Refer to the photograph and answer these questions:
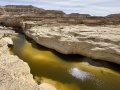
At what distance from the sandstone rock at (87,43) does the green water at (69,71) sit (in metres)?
0.75

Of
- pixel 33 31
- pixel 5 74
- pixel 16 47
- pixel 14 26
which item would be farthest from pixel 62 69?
pixel 14 26

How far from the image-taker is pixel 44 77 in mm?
15047

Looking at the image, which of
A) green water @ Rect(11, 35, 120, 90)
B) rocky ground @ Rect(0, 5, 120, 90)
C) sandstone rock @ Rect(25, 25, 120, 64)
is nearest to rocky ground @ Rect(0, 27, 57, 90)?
rocky ground @ Rect(0, 5, 120, 90)

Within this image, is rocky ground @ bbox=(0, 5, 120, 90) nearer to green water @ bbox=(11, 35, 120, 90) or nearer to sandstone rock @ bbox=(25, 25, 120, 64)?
sandstone rock @ bbox=(25, 25, 120, 64)

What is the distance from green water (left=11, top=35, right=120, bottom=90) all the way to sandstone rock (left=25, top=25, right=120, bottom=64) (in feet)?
2.46

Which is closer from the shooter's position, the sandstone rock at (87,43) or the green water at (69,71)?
the green water at (69,71)

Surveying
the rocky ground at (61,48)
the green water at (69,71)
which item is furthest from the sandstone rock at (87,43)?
the green water at (69,71)

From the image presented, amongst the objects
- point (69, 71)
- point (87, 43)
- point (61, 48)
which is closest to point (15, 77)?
point (69, 71)

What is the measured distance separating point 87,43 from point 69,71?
4713mm

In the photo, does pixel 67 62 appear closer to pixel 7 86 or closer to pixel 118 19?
A: pixel 7 86

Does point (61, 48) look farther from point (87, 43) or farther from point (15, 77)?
point (15, 77)

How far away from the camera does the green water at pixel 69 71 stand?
1405 centimetres

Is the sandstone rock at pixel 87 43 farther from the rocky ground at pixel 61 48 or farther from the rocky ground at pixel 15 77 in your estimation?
the rocky ground at pixel 15 77

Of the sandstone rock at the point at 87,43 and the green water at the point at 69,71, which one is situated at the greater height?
the sandstone rock at the point at 87,43
